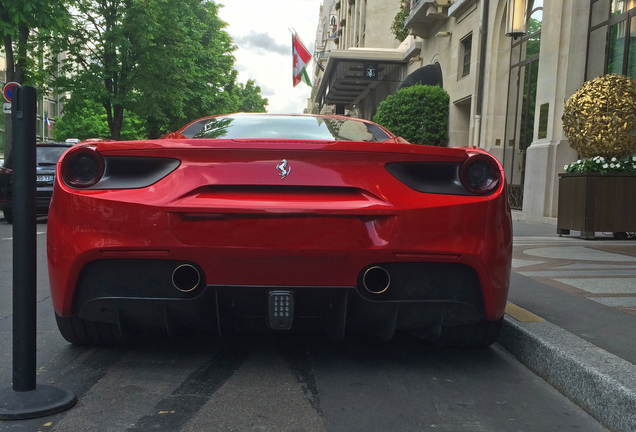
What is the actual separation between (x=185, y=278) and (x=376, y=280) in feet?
2.64

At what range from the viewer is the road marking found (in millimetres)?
3688

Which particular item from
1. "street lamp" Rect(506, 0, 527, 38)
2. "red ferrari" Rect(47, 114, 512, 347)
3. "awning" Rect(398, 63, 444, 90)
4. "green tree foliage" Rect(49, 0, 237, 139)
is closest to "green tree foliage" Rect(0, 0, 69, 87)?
"green tree foliage" Rect(49, 0, 237, 139)

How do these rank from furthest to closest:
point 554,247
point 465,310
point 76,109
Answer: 1. point 76,109
2. point 554,247
3. point 465,310

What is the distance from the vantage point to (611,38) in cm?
1216

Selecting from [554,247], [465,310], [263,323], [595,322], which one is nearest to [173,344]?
[263,323]

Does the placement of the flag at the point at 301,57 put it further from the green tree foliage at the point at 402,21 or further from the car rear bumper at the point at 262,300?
the car rear bumper at the point at 262,300

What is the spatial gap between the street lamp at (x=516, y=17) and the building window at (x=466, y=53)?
16.6ft

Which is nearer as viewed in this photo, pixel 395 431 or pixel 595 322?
pixel 395 431

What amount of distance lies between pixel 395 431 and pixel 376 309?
612mm

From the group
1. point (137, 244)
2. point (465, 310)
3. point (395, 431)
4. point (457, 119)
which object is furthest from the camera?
point (457, 119)

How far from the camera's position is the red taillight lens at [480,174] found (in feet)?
9.76

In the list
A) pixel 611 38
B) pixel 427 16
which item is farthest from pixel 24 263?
pixel 427 16

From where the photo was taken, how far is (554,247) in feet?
27.5

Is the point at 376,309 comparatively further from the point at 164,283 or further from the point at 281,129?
the point at 281,129
